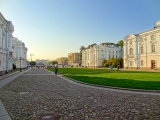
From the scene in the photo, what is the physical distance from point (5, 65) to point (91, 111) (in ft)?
86.4

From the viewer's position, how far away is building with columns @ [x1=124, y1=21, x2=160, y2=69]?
3975cm

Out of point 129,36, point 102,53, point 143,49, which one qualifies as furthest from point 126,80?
point 102,53

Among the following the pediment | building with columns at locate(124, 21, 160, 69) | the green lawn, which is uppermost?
the pediment

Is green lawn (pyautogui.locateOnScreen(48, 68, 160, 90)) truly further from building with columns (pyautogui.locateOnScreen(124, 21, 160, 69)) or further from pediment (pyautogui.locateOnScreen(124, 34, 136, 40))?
pediment (pyautogui.locateOnScreen(124, 34, 136, 40))

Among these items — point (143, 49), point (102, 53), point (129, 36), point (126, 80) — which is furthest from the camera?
point (102, 53)

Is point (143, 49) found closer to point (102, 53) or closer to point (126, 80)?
point (126, 80)

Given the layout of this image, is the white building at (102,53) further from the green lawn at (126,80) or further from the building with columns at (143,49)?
the green lawn at (126,80)

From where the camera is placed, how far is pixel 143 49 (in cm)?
4434

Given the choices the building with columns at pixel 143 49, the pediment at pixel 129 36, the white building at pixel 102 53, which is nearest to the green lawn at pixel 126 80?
the building with columns at pixel 143 49

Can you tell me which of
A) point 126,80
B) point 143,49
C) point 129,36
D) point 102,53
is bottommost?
point 126,80

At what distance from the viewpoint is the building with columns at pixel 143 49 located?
39750 millimetres

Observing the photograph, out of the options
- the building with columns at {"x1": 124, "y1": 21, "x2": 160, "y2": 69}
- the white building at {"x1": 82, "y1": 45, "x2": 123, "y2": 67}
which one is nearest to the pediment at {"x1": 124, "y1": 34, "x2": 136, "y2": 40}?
the building with columns at {"x1": 124, "y1": 21, "x2": 160, "y2": 69}

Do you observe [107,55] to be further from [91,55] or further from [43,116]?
[43,116]

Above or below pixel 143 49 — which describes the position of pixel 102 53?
above
